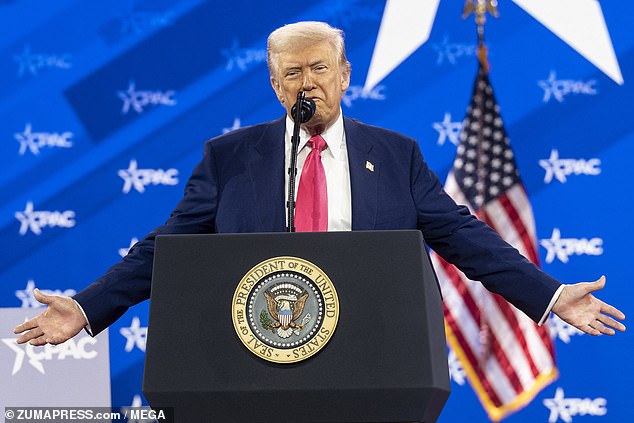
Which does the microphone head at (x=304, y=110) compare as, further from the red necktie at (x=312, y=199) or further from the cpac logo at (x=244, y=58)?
the cpac logo at (x=244, y=58)

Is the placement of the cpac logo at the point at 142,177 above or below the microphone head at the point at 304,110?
above

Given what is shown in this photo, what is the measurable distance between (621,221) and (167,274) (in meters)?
3.13

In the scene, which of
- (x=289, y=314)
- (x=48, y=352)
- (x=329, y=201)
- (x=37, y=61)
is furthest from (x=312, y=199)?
(x=37, y=61)

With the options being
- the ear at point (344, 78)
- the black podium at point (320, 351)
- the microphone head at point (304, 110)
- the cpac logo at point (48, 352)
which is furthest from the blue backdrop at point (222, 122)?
the black podium at point (320, 351)

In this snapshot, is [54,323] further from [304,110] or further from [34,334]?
[304,110]

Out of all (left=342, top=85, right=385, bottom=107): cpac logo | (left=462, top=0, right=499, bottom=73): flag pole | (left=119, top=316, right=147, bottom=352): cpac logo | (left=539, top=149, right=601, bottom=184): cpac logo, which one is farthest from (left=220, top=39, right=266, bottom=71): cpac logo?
(left=539, top=149, right=601, bottom=184): cpac logo

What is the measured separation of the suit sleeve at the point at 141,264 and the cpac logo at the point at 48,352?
1.97 m

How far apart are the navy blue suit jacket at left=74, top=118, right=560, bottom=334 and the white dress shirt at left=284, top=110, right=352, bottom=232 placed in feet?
0.09

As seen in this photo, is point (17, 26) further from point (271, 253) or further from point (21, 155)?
point (271, 253)

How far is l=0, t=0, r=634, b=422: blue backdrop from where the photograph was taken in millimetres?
4348

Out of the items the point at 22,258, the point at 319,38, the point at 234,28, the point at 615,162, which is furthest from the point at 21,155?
the point at 615,162

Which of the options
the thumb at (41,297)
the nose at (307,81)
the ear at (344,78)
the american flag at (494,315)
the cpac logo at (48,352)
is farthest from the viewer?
the american flag at (494,315)

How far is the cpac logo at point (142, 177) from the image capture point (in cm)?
444

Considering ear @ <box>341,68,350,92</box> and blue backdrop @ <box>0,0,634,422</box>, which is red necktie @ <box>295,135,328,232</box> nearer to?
ear @ <box>341,68,350,92</box>
